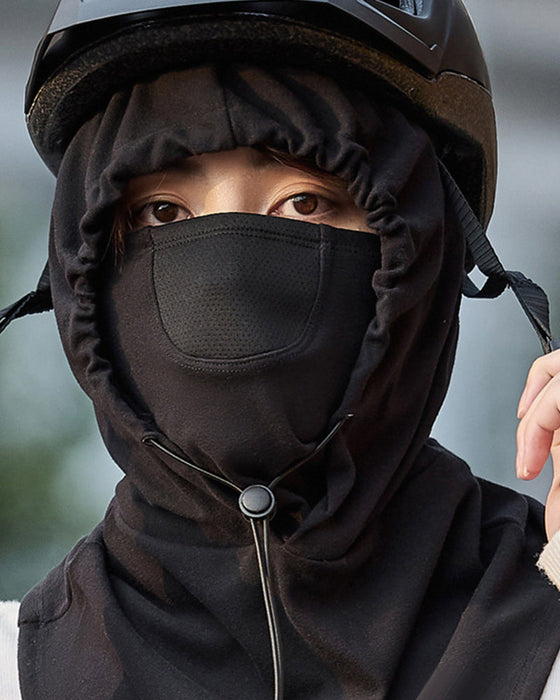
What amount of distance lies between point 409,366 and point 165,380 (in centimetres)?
39

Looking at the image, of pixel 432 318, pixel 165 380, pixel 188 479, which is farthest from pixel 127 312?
pixel 432 318

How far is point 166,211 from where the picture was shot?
1.63 metres

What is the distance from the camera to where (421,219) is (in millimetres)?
1576

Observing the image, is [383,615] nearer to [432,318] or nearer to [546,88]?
[432,318]

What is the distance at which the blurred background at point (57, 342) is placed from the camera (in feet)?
9.67

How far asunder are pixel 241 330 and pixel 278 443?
0.17 meters

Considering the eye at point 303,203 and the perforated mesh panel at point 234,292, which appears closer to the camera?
the perforated mesh panel at point 234,292

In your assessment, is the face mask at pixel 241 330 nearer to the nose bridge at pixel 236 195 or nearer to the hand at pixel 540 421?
the nose bridge at pixel 236 195

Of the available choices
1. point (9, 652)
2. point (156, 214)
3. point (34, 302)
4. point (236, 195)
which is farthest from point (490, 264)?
point (9, 652)

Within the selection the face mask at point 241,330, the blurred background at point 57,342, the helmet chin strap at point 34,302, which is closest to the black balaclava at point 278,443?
the face mask at point 241,330

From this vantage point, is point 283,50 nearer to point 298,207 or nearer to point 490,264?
point 298,207

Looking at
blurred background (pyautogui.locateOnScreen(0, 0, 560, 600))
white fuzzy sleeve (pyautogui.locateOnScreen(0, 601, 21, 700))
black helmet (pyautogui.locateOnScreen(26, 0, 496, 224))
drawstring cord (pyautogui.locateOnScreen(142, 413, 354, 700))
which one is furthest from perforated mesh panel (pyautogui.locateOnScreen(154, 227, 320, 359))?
blurred background (pyautogui.locateOnScreen(0, 0, 560, 600))

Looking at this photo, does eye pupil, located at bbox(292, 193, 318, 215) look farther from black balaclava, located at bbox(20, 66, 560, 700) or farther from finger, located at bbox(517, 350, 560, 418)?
finger, located at bbox(517, 350, 560, 418)

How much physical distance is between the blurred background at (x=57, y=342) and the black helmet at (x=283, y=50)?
3.95ft
